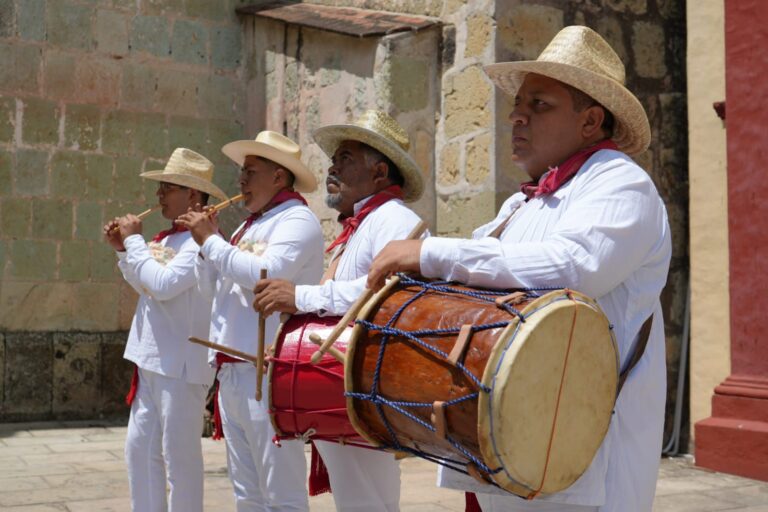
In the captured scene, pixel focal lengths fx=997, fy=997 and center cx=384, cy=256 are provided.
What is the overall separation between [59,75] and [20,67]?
0.29 metres

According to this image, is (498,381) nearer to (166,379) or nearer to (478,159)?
(166,379)

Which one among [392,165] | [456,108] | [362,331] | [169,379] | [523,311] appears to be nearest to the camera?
[523,311]

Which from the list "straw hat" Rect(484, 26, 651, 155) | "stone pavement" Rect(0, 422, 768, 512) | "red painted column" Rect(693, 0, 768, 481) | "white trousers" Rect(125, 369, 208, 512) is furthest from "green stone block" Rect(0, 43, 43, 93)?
"straw hat" Rect(484, 26, 651, 155)

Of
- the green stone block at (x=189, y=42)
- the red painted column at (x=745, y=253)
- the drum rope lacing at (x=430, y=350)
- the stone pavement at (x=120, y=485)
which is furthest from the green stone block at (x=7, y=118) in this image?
the drum rope lacing at (x=430, y=350)

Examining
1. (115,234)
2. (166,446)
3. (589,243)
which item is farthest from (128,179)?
(589,243)

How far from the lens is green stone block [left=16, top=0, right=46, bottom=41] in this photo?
24.8 feet

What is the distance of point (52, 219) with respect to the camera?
25.2ft

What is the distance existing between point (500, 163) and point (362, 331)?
364 cm

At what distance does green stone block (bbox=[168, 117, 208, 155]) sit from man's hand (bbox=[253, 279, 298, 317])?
17.2 ft

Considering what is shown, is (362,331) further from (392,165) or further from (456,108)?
(456,108)

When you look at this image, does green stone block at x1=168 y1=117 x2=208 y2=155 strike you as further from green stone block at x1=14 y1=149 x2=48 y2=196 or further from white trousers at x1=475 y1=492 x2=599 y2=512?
white trousers at x1=475 y1=492 x2=599 y2=512

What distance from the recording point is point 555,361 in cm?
191

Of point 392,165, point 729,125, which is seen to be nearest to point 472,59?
point 729,125

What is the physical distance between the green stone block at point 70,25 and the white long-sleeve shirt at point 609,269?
634 cm
